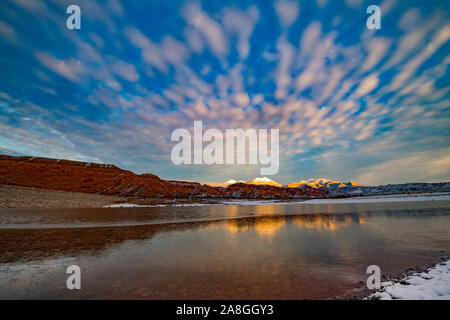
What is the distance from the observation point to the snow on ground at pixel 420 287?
18.3ft

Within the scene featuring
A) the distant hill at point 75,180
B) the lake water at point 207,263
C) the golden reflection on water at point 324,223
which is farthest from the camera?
the distant hill at point 75,180

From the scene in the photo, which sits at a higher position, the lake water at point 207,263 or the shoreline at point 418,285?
the shoreline at point 418,285

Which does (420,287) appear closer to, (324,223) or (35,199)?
(324,223)

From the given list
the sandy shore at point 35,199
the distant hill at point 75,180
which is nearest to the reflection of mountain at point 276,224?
the sandy shore at point 35,199

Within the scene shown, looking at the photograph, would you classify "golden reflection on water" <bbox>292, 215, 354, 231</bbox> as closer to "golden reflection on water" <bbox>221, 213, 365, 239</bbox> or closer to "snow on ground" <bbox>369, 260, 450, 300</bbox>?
"golden reflection on water" <bbox>221, 213, 365, 239</bbox>

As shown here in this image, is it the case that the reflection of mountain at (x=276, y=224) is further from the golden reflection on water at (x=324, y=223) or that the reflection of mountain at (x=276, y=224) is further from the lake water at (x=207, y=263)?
the lake water at (x=207, y=263)

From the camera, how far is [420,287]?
6055 millimetres

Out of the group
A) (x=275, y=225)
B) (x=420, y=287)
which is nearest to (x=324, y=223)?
(x=275, y=225)

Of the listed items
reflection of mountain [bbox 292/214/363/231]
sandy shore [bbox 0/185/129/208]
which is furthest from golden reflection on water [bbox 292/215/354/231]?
sandy shore [bbox 0/185/129/208]

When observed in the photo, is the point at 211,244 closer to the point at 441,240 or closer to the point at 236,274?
the point at 236,274

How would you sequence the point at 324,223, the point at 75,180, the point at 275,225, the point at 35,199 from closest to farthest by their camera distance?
the point at 275,225, the point at 324,223, the point at 35,199, the point at 75,180

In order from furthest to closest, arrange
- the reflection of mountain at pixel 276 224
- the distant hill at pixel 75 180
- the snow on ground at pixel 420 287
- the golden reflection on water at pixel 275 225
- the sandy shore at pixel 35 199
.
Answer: the distant hill at pixel 75 180
the sandy shore at pixel 35 199
the reflection of mountain at pixel 276 224
the golden reflection on water at pixel 275 225
the snow on ground at pixel 420 287

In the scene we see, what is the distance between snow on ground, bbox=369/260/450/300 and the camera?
18.3ft
